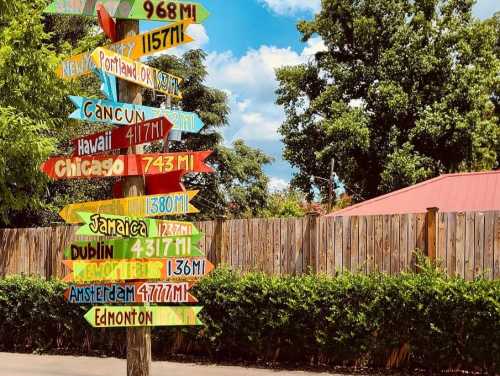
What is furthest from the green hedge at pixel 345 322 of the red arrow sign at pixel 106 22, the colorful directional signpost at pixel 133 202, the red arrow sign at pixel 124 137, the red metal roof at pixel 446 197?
the red metal roof at pixel 446 197

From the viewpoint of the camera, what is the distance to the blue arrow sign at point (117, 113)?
5.54m

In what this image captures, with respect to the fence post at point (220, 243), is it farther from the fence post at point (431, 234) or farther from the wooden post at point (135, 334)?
the wooden post at point (135, 334)

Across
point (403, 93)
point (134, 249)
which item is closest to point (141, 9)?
point (134, 249)

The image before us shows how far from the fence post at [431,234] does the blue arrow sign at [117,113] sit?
5.11 meters

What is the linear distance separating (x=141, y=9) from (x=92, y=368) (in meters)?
6.76

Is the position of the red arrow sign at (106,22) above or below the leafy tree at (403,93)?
below

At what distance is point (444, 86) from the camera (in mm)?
27328

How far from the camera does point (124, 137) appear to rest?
5605 millimetres

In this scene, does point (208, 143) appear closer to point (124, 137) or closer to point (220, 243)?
point (220, 243)

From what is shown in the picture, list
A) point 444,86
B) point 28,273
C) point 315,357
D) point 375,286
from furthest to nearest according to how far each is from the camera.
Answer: point 444,86
point 28,273
point 315,357
point 375,286

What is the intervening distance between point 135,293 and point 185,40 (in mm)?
2041

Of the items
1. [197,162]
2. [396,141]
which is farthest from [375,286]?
[396,141]

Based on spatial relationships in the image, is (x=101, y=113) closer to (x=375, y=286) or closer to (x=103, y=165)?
(x=103, y=165)

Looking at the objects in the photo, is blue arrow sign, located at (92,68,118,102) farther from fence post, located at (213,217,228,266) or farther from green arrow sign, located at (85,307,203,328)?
fence post, located at (213,217,228,266)
